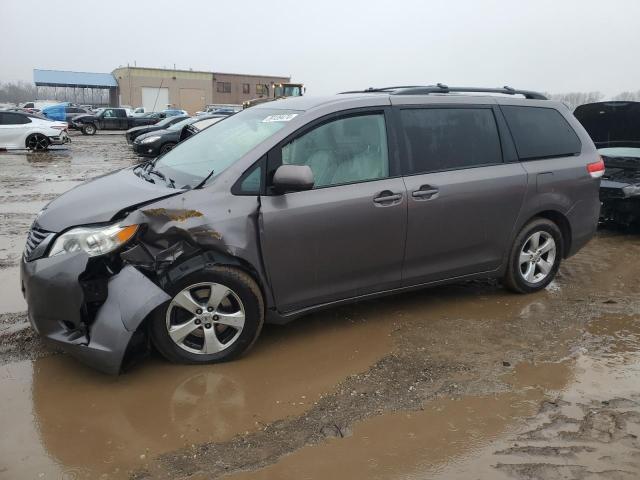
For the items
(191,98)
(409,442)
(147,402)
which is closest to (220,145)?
(147,402)

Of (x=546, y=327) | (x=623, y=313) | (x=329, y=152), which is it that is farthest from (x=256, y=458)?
(x=623, y=313)

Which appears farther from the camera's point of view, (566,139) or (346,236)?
(566,139)

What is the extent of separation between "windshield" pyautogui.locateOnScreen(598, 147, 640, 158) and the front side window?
542 cm

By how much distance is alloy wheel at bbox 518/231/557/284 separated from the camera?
493 centimetres

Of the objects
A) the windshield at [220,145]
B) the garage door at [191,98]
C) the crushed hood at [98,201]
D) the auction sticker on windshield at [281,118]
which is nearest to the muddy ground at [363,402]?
the crushed hood at [98,201]

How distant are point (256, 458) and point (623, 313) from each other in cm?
363

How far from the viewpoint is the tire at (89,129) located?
31.7 meters

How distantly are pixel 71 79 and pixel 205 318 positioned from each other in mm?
85012

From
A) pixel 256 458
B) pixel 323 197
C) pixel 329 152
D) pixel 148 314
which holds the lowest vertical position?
pixel 256 458

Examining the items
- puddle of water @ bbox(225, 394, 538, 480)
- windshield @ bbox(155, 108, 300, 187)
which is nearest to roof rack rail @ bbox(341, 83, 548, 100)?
windshield @ bbox(155, 108, 300, 187)

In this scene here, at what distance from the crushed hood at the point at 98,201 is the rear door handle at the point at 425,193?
1730mm

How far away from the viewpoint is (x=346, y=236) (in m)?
3.86

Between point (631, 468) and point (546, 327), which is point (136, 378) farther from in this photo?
point (546, 327)

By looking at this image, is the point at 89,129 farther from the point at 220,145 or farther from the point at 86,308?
the point at 86,308
